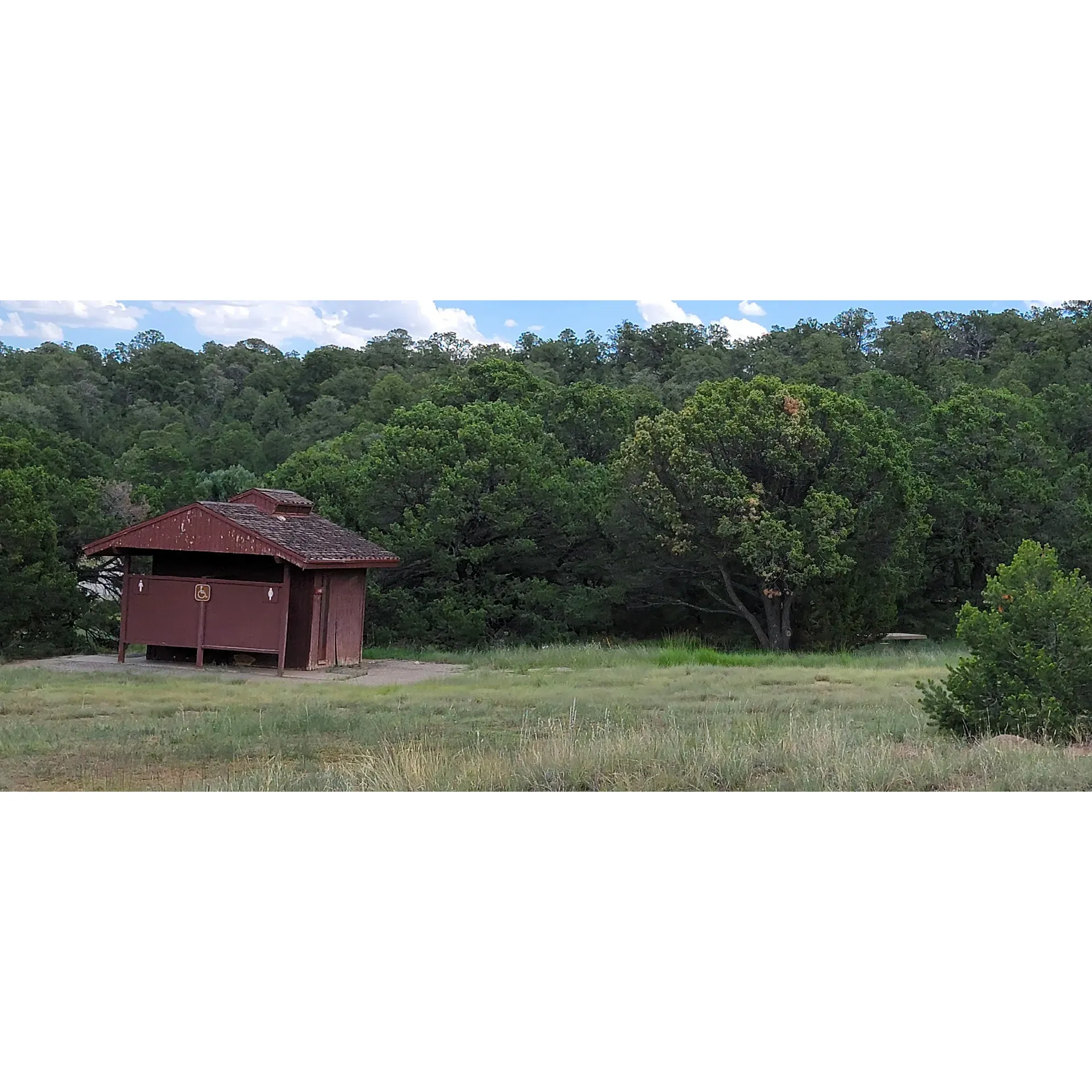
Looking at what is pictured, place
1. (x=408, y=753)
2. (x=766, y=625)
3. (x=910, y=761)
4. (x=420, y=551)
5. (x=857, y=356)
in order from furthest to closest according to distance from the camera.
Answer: (x=420, y=551)
(x=766, y=625)
(x=857, y=356)
(x=408, y=753)
(x=910, y=761)

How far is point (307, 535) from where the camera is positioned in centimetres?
1345

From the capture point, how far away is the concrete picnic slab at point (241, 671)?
11.0m

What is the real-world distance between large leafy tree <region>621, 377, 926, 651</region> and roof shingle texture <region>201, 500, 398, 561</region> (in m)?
3.67

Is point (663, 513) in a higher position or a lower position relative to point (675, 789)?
higher

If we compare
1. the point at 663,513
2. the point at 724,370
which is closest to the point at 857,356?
the point at 724,370

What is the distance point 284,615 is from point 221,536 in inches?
44.9

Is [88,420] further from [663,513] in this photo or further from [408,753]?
[663,513]

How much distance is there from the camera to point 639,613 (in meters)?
15.0

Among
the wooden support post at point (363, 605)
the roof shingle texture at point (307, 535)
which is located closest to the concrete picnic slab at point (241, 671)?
the wooden support post at point (363, 605)

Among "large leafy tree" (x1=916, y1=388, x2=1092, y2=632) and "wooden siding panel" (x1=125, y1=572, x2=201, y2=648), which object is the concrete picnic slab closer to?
"wooden siding panel" (x1=125, y1=572, x2=201, y2=648)

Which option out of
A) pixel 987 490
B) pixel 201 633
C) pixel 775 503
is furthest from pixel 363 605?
pixel 987 490

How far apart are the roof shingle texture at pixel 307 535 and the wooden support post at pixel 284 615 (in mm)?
402

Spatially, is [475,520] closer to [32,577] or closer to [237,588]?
[237,588]

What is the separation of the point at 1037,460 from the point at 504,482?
850 centimetres
